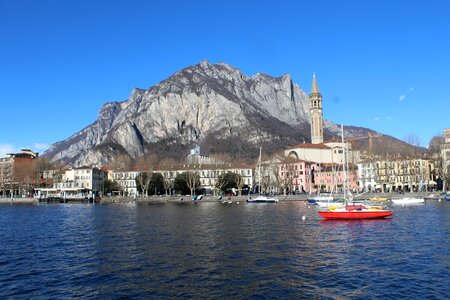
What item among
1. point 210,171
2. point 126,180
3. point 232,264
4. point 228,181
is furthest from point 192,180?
point 232,264

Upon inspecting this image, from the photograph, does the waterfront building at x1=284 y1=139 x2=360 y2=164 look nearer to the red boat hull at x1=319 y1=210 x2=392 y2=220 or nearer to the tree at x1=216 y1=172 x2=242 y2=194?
A: the tree at x1=216 y1=172 x2=242 y2=194

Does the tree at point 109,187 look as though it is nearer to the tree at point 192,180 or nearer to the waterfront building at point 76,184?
the waterfront building at point 76,184

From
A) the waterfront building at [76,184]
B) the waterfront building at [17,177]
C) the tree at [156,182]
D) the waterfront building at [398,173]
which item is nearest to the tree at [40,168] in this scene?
the waterfront building at [17,177]

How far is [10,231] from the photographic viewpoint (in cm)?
4328

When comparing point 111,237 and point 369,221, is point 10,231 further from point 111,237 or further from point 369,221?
point 369,221

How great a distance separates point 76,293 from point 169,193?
395 ft

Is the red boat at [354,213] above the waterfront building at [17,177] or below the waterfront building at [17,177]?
below

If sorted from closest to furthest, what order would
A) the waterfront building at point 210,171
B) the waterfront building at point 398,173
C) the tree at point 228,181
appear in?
1. the waterfront building at point 398,173
2. the tree at point 228,181
3. the waterfront building at point 210,171

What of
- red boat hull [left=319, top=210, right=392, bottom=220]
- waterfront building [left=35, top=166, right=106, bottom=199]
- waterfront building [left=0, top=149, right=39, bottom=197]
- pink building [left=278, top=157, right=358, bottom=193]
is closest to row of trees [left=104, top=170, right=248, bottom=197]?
waterfront building [left=35, top=166, right=106, bottom=199]

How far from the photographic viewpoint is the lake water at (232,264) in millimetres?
18500

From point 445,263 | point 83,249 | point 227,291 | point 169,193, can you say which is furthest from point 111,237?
point 169,193

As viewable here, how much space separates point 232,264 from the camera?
23.8 m

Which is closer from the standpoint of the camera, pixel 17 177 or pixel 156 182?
pixel 156 182

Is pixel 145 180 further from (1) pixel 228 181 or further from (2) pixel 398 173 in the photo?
(2) pixel 398 173
